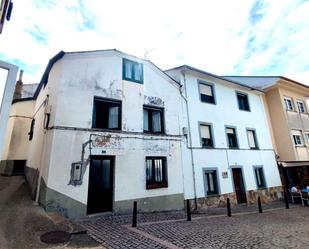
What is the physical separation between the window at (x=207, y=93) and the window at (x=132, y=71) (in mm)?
4924

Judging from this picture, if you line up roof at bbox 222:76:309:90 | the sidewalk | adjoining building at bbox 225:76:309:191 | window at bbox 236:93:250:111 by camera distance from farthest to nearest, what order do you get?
roof at bbox 222:76:309:90 < adjoining building at bbox 225:76:309:191 < window at bbox 236:93:250:111 < the sidewalk

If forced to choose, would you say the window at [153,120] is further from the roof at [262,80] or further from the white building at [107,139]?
the roof at [262,80]

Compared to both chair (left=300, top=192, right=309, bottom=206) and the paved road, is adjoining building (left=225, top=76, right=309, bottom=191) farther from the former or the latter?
the paved road

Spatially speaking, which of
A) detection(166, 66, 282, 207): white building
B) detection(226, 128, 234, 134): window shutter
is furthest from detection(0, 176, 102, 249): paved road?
detection(226, 128, 234, 134): window shutter

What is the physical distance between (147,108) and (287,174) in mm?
14239

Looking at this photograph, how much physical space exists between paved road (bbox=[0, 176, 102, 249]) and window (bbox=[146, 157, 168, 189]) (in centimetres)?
450

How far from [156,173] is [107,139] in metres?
3.17

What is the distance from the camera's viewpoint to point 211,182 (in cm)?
1241

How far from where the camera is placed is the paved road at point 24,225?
5.04 m

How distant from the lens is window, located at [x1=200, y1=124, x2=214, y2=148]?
12.9 meters

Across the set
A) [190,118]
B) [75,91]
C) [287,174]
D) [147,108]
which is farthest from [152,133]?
[287,174]

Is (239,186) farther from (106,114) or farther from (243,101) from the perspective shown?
(106,114)

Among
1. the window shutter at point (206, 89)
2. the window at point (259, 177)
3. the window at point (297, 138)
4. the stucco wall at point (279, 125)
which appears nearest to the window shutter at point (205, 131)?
the window shutter at point (206, 89)

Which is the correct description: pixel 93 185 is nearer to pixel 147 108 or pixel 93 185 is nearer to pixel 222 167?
pixel 147 108
